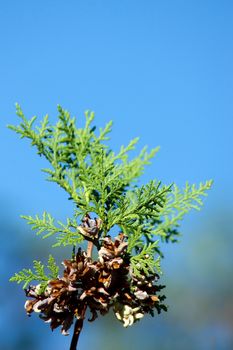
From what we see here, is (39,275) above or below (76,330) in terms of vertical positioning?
above

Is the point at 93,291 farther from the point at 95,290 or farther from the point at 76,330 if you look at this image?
the point at 76,330

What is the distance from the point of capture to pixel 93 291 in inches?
66.5

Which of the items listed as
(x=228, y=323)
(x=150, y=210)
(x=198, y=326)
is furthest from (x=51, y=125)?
(x=198, y=326)

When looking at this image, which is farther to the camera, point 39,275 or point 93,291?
point 39,275

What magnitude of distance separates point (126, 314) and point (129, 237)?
0.23m

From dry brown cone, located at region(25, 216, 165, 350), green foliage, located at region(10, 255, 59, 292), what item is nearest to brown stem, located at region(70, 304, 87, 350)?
dry brown cone, located at region(25, 216, 165, 350)

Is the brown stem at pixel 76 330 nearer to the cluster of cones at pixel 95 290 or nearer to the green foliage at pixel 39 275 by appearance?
the cluster of cones at pixel 95 290

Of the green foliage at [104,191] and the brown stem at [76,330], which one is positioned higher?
the green foliage at [104,191]

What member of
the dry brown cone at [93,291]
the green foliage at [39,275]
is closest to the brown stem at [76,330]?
the dry brown cone at [93,291]

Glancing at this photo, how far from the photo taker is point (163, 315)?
8.66 metres

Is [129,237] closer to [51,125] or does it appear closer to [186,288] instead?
[51,125]

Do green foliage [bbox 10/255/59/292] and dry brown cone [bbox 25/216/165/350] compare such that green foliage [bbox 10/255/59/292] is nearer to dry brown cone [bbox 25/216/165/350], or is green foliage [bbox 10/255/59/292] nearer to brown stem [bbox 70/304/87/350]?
dry brown cone [bbox 25/216/165/350]

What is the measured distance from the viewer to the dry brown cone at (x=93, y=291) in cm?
170

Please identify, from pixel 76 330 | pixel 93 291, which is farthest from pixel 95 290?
pixel 76 330
